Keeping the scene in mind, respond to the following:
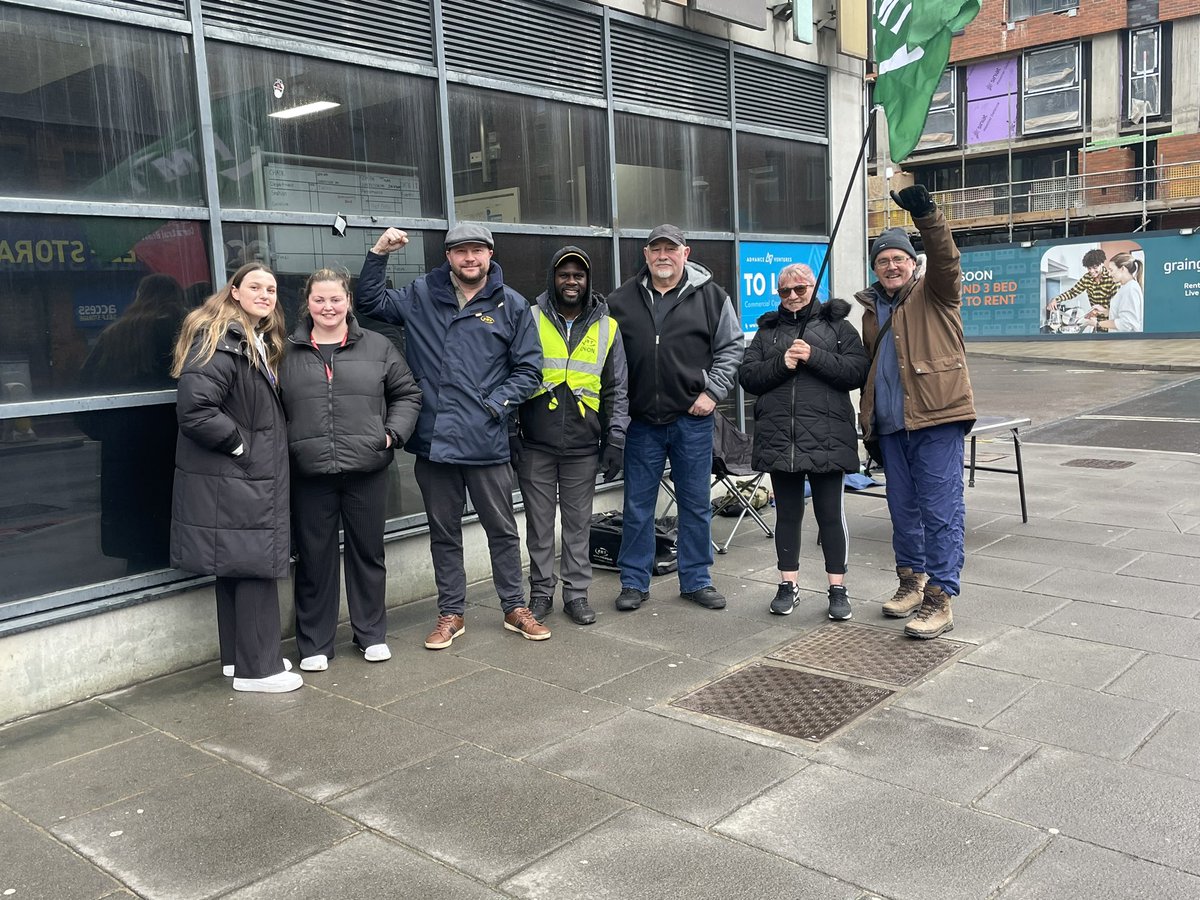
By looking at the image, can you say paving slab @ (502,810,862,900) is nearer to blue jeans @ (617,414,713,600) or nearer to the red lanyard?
the red lanyard

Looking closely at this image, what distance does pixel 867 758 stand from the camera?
3779mm

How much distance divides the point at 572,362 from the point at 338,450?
4.37 feet

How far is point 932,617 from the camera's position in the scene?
5137mm

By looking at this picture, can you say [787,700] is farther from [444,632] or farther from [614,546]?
[614,546]

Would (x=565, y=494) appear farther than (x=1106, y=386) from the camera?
No

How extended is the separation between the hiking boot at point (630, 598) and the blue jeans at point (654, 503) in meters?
0.03

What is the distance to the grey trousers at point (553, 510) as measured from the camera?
5645 mm

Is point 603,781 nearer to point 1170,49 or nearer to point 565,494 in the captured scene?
point 565,494

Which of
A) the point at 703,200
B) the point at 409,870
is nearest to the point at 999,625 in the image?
the point at 409,870

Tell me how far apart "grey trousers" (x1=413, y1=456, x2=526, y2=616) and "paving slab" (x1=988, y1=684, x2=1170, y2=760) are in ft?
8.21

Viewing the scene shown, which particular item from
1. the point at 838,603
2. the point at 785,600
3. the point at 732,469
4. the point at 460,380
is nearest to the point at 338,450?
the point at 460,380

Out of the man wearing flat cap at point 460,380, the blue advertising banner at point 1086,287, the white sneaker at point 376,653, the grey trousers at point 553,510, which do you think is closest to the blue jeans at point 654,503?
the grey trousers at point 553,510

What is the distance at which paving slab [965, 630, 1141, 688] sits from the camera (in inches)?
178

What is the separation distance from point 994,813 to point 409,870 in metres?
1.85
